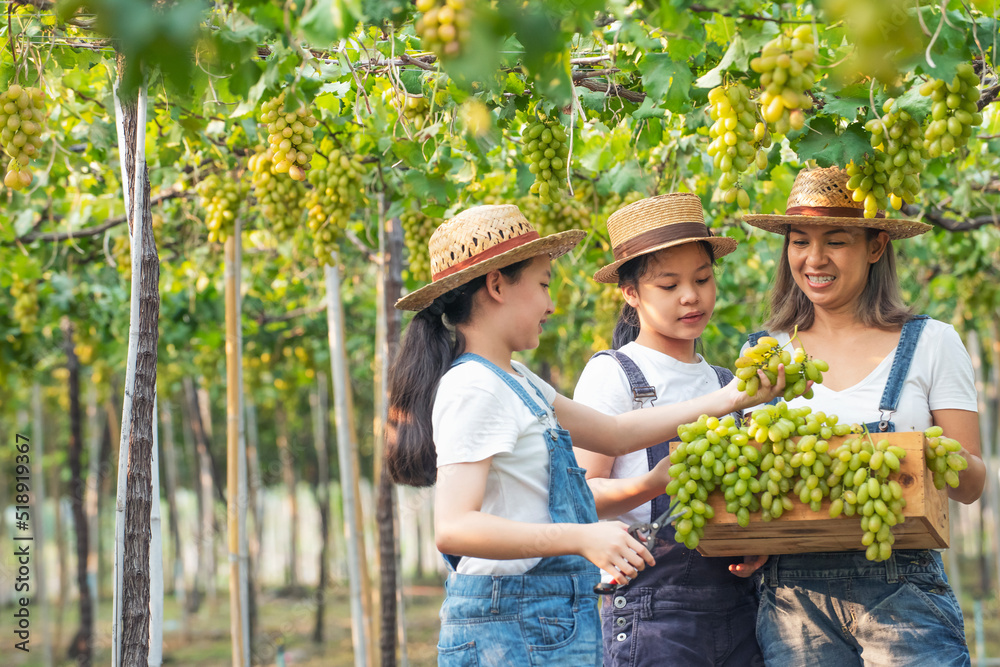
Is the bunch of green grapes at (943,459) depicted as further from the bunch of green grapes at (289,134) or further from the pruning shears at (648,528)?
the bunch of green grapes at (289,134)

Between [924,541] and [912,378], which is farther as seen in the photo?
[912,378]

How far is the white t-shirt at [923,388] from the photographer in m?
2.22

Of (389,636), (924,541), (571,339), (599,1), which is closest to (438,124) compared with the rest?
(599,1)

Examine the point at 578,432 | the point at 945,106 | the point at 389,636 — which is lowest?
the point at 389,636

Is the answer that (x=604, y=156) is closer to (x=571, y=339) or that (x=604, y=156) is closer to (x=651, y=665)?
(x=651, y=665)

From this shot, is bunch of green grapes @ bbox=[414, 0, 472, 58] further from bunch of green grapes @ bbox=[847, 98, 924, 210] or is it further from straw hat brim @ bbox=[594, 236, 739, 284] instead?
straw hat brim @ bbox=[594, 236, 739, 284]

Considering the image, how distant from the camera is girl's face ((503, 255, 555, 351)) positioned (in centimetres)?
210

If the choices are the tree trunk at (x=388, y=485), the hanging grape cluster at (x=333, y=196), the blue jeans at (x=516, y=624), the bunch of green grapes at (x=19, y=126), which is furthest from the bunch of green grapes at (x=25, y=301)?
the blue jeans at (x=516, y=624)

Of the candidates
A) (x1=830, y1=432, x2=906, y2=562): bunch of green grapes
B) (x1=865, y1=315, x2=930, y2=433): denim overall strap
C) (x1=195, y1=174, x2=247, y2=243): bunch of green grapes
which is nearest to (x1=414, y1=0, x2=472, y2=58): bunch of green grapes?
(x1=830, y1=432, x2=906, y2=562): bunch of green grapes

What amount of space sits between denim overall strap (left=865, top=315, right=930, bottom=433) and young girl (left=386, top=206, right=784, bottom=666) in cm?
37

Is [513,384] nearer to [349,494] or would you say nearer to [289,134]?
[289,134]

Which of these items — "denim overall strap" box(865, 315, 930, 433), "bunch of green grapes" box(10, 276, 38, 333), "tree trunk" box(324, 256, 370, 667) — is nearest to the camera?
"denim overall strap" box(865, 315, 930, 433)

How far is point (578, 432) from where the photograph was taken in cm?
228

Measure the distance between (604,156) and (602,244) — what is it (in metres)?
0.77
